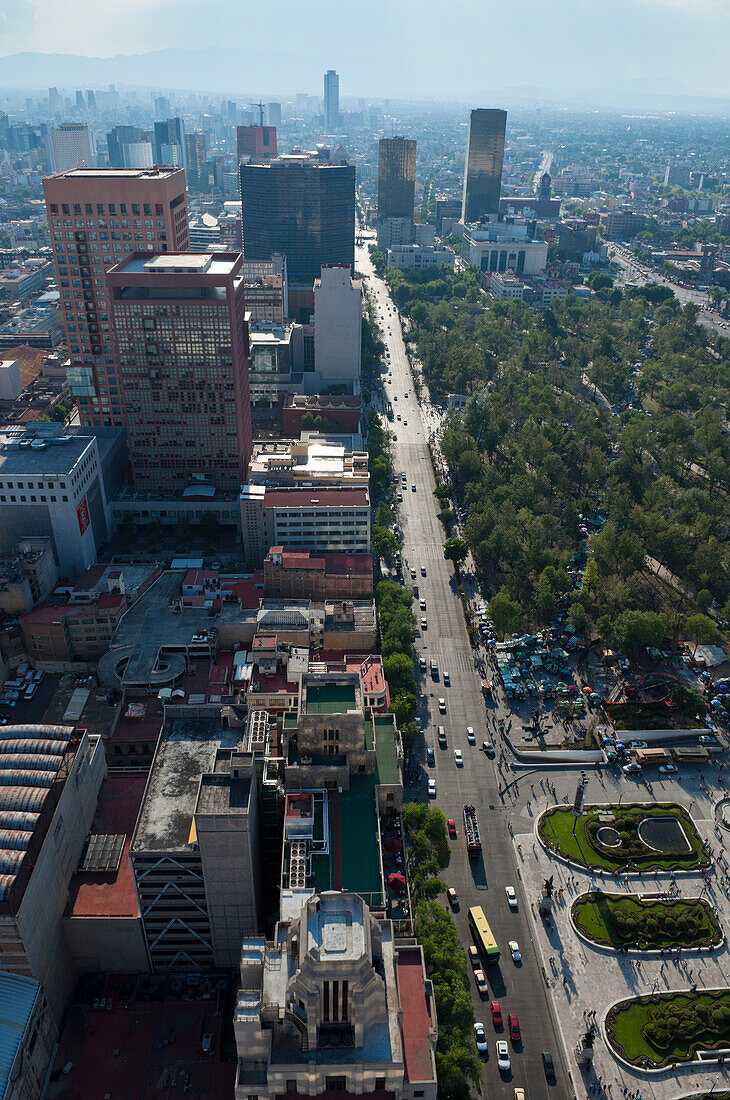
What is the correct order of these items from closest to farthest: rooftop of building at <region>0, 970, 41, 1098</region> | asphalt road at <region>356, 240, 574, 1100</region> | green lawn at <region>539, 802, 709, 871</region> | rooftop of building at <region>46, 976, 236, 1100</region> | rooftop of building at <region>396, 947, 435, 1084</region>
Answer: rooftop of building at <region>396, 947, 435, 1084</region> < rooftop of building at <region>0, 970, 41, 1098</region> < rooftop of building at <region>46, 976, 236, 1100</region> < asphalt road at <region>356, 240, 574, 1100</region> < green lawn at <region>539, 802, 709, 871</region>

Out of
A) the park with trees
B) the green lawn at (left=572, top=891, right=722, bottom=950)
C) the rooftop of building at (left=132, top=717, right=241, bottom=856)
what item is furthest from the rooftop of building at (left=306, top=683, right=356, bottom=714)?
the park with trees

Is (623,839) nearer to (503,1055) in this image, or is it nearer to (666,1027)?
(666,1027)

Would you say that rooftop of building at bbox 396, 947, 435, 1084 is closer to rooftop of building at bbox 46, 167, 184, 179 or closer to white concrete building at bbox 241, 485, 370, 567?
white concrete building at bbox 241, 485, 370, 567

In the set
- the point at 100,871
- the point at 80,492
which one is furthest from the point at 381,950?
the point at 80,492

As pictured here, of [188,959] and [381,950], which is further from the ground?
[381,950]

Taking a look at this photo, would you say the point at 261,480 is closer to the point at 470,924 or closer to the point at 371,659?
the point at 371,659
